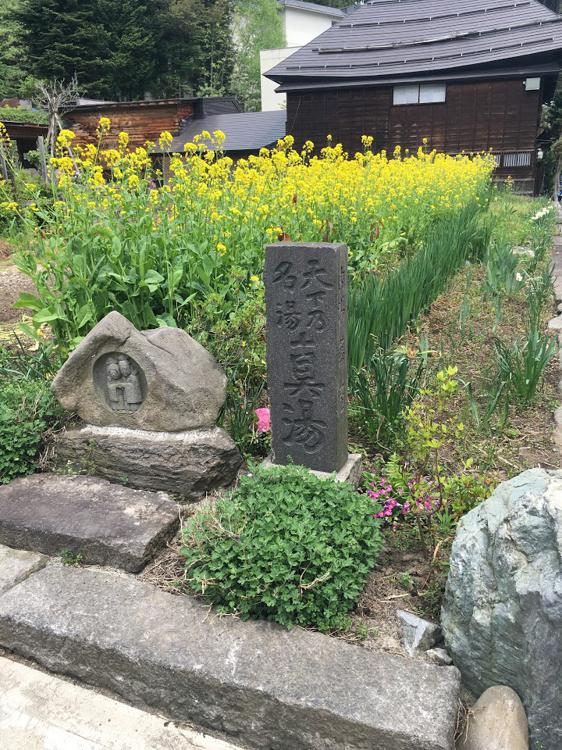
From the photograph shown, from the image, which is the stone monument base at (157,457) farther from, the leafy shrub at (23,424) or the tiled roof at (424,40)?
the tiled roof at (424,40)

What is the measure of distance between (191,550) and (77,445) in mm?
1052

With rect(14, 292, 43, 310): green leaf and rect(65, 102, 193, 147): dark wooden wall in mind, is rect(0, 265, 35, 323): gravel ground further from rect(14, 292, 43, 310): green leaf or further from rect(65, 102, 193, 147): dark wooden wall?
rect(65, 102, 193, 147): dark wooden wall

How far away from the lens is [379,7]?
22812 millimetres

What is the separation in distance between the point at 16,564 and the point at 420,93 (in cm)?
1968

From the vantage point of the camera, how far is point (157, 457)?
2844mm

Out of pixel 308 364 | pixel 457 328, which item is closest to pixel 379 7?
pixel 457 328

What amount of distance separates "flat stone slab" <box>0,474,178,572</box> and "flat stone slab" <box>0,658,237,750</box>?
517mm

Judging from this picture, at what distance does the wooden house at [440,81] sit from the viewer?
1748cm

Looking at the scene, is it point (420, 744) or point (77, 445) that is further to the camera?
point (77, 445)

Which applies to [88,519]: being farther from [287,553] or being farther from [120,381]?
[287,553]

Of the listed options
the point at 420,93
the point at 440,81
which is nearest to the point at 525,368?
the point at 440,81

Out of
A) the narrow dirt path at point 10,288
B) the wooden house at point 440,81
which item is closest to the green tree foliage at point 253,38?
the wooden house at point 440,81

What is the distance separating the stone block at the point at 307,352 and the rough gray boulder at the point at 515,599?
0.82 meters

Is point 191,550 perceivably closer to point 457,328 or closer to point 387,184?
point 457,328
